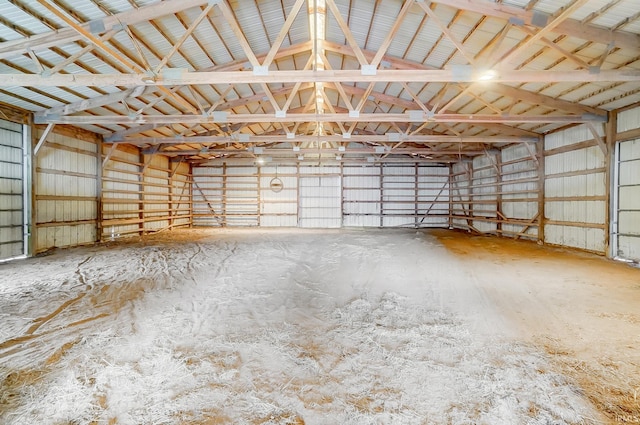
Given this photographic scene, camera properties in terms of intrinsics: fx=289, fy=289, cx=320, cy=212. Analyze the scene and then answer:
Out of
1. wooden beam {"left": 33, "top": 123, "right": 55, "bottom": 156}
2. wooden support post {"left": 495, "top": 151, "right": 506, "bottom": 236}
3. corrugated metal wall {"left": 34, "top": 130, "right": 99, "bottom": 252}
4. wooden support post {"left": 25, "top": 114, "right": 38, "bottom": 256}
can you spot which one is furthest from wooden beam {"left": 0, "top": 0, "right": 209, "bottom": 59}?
wooden support post {"left": 495, "top": 151, "right": 506, "bottom": 236}

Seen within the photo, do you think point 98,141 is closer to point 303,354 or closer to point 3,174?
point 3,174

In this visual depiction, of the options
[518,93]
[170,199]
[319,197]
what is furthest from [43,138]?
[518,93]

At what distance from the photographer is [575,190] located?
8.62m

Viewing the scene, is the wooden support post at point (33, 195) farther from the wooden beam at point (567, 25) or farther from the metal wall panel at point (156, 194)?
the wooden beam at point (567, 25)

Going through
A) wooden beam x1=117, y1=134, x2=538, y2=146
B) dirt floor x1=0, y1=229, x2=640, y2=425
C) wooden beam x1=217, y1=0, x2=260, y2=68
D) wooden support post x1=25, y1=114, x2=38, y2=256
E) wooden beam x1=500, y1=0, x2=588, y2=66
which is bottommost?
dirt floor x1=0, y1=229, x2=640, y2=425

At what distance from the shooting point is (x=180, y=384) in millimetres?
2301

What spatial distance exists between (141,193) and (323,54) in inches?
395

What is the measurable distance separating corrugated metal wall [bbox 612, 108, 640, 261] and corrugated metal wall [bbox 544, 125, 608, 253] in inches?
11.5

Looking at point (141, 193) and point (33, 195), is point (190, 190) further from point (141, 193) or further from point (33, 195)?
point (33, 195)

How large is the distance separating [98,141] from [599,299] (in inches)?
549

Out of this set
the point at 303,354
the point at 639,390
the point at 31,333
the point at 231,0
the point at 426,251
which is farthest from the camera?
→ the point at 426,251

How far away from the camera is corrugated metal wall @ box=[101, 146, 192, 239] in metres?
10.8

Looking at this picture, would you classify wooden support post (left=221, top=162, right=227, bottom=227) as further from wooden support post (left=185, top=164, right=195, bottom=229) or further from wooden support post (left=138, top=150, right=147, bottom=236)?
wooden support post (left=138, top=150, right=147, bottom=236)

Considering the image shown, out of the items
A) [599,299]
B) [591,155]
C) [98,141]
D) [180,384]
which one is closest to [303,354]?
[180,384]
